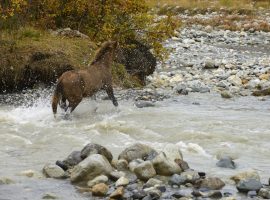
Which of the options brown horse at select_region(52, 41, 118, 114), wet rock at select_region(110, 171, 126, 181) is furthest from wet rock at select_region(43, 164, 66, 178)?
brown horse at select_region(52, 41, 118, 114)

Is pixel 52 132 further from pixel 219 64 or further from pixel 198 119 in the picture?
pixel 219 64

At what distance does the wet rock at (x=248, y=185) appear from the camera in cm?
727

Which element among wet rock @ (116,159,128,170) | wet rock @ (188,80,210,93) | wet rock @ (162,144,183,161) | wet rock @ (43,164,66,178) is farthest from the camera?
wet rock @ (188,80,210,93)

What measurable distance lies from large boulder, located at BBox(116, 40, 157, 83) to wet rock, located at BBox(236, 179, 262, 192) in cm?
1040

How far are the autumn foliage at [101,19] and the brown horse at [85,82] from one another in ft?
11.6

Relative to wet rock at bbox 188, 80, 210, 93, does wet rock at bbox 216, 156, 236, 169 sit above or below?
below

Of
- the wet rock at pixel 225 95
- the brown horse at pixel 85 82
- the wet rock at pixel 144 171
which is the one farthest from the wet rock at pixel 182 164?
the wet rock at pixel 225 95

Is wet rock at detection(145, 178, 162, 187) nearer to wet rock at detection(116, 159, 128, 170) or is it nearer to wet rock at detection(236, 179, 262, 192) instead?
wet rock at detection(116, 159, 128, 170)

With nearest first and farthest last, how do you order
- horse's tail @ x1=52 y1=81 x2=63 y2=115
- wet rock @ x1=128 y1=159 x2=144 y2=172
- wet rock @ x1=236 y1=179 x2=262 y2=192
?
wet rock @ x1=236 y1=179 x2=262 y2=192
wet rock @ x1=128 y1=159 x2=144 y2=172
horse's tail @ x1=52 y1=81 x2=63 y2=115

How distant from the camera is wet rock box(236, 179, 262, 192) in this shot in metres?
7.27

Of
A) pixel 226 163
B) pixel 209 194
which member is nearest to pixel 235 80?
pixel 226 163

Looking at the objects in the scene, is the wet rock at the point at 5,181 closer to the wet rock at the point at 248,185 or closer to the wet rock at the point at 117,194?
the wet rock at the point at 117,194

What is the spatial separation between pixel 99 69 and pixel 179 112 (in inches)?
86.1

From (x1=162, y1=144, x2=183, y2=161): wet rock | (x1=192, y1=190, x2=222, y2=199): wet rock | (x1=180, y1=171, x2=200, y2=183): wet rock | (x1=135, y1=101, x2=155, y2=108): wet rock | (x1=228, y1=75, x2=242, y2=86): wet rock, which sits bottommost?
(x1=192, y1=190, x2=222, y2=199): wet rock
